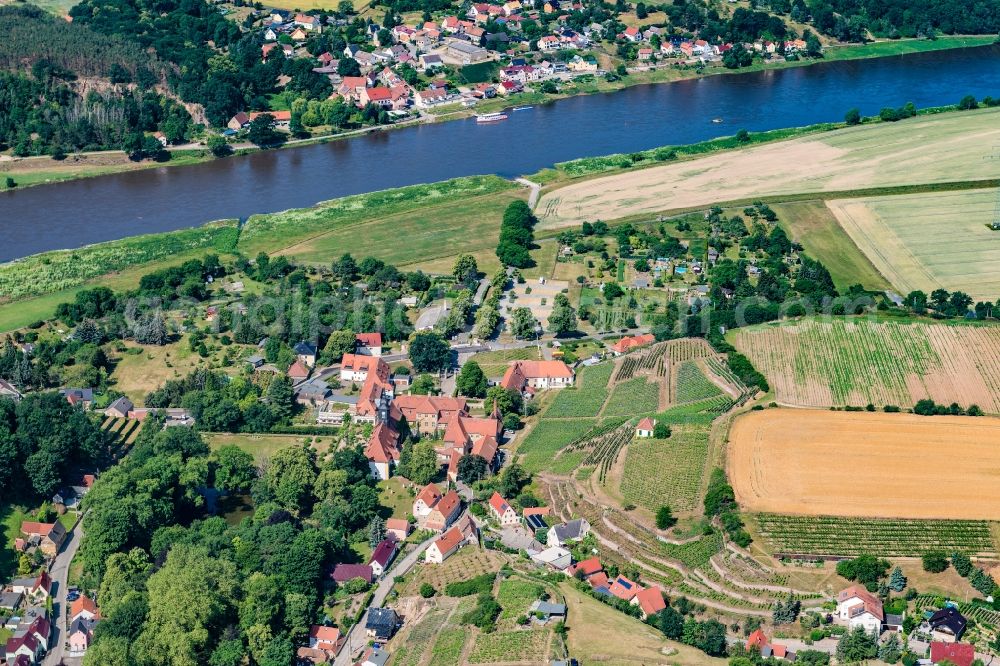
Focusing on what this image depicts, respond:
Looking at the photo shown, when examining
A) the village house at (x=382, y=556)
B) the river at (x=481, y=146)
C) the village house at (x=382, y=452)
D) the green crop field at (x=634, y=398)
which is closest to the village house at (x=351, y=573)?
the village house at (x=382, y=556)

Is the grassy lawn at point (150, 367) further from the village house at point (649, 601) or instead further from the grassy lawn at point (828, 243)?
the grassy lawn at point (828, 243)

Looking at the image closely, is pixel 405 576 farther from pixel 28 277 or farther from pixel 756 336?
pixel 28 277

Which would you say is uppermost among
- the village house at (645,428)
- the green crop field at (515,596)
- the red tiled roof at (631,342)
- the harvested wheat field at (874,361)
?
the harvested wheat field at (874,361)

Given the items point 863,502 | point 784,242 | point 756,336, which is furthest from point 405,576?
point 784,242

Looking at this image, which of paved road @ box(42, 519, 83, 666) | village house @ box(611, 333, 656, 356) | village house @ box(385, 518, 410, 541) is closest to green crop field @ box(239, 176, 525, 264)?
village house @ box(611, 333, 656, 356)

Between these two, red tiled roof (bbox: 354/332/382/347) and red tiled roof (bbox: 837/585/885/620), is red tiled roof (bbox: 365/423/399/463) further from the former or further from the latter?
red tiled roof (bbox: 837/585/885/620)

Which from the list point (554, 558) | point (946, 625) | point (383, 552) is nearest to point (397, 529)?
point (383, 552)
